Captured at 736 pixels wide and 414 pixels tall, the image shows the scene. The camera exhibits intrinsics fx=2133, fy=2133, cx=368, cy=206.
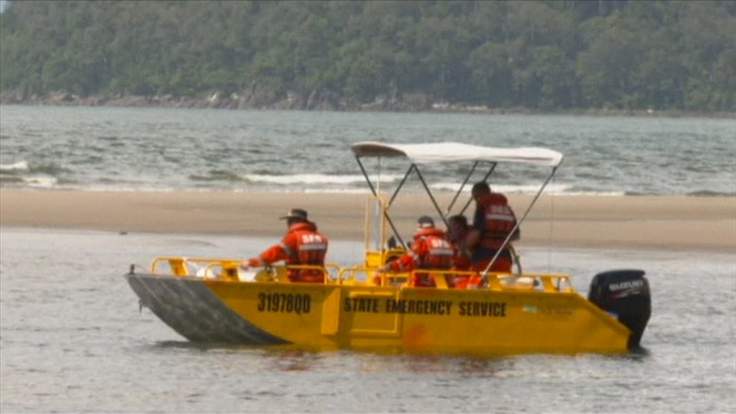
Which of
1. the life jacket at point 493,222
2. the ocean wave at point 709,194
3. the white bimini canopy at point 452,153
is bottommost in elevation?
the ocean wave at point 709,194

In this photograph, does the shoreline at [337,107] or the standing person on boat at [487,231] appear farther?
the shoreline at [337,107]

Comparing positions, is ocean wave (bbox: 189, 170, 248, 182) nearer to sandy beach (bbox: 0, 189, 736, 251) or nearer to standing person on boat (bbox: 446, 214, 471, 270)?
sandy beach (bbox: 0, 189, 736, 251)

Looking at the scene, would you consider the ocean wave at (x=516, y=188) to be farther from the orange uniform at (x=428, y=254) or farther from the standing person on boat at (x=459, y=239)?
the orange uniform at (x=428, y=254)

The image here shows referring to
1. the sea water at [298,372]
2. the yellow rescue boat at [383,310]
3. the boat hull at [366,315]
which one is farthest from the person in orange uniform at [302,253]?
→ the sea water at [298,372]

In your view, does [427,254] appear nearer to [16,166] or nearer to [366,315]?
[366,315]

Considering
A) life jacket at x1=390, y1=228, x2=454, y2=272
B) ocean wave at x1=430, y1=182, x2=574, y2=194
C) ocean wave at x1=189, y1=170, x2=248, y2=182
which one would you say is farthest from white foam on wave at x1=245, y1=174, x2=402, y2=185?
life jacket at x1=390, y1=228, x2=454, y2=272

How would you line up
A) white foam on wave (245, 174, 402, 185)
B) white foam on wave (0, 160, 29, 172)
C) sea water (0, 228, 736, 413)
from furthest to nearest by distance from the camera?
white foam on wave (0, 160, 29, 172)
white foam on wave (245, 174, 402, 185)
sea water (0, 228, 736, 413)

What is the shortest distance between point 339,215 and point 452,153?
16308mm

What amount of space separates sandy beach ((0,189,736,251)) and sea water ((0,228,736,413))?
8.38m

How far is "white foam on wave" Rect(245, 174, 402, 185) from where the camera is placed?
47031mm

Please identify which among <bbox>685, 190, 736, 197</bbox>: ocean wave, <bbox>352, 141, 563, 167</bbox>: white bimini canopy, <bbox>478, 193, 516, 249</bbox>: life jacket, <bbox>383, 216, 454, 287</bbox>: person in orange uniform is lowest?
<bbox>685, 190, 736, 197</bbox>: ocean wave

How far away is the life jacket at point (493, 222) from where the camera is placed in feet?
63.5

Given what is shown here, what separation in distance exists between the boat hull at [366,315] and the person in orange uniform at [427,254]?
0.23 metres

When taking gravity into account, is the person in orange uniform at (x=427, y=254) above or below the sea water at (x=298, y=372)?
above
